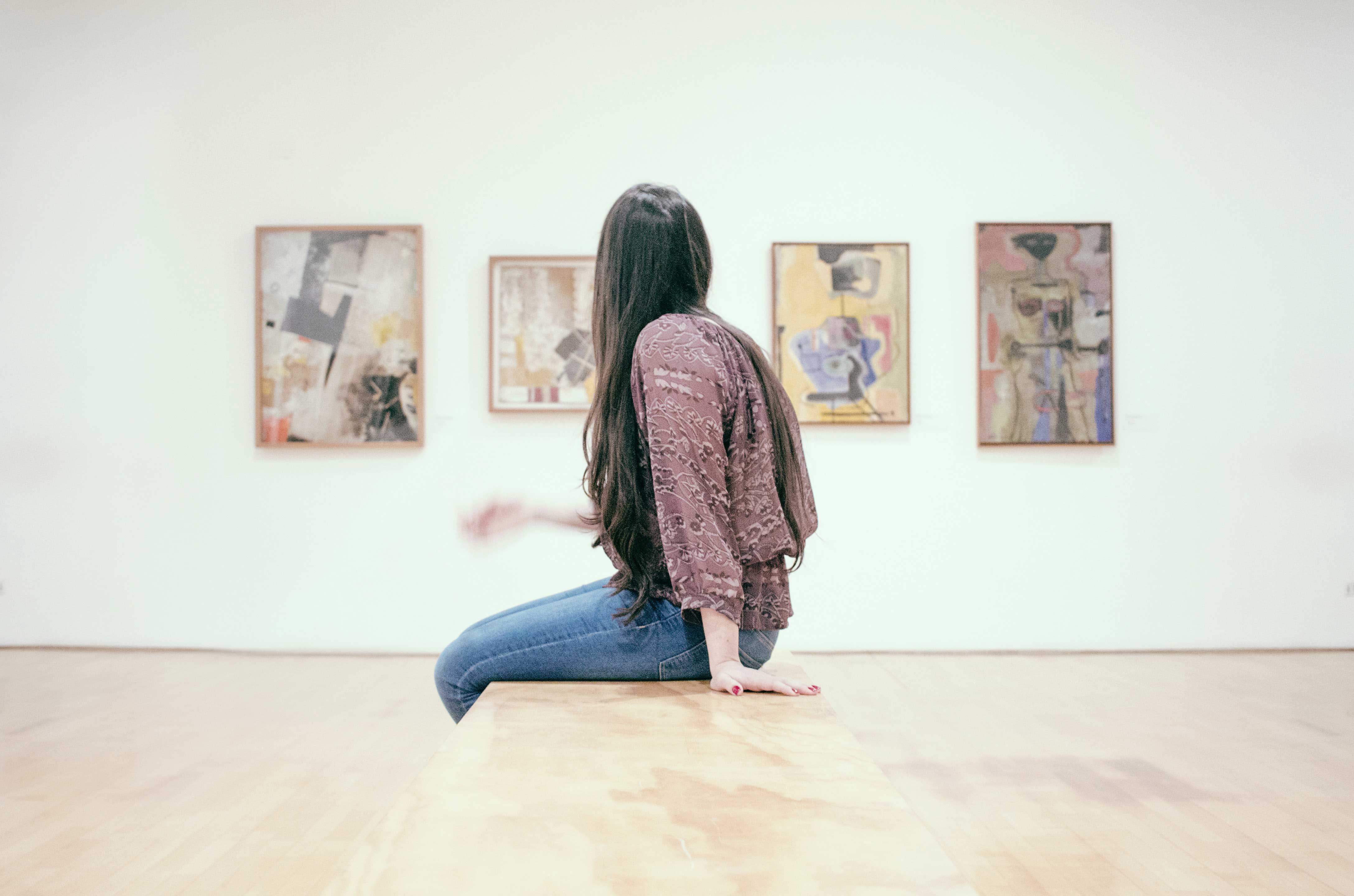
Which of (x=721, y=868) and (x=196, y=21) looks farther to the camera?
(x=196, y=21)

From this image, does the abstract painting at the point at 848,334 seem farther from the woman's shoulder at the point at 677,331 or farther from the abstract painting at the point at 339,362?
the woman's shoulder at the point at 677,331

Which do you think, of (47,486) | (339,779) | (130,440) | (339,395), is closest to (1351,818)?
(339,779)

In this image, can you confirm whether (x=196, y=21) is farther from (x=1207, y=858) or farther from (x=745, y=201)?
(x=1207, y=858)

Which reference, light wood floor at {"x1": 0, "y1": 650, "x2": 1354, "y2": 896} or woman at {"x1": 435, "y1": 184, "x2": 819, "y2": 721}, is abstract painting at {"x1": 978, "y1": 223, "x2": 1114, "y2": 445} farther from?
woman at {"x1": 435, "y1": 184, "x2": 819, "y2": 721}

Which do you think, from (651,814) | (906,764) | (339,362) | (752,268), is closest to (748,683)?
(651,814)

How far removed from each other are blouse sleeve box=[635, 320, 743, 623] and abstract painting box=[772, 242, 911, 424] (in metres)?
2.78

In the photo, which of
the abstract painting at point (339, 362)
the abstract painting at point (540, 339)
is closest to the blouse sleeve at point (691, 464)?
the abstract painting at point (540, 339)

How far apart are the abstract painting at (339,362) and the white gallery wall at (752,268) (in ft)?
0.39

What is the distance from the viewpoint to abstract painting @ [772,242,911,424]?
412cm

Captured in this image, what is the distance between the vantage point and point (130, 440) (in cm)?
421

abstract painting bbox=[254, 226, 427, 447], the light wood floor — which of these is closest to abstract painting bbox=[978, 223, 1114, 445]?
the light wood floor

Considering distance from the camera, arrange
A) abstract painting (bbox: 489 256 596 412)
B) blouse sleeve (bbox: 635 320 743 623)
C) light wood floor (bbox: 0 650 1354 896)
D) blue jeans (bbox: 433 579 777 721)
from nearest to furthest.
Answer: blouse sleeve (bbox: 635 320 743 623), blue jeans (bbox: 433 579 777 721), light wood floor (bbox: 0 650 1354 896), abstract painting (bbox: 489 256 596 412)

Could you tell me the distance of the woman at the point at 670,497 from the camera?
1.35 m

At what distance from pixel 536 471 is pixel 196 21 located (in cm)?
288
